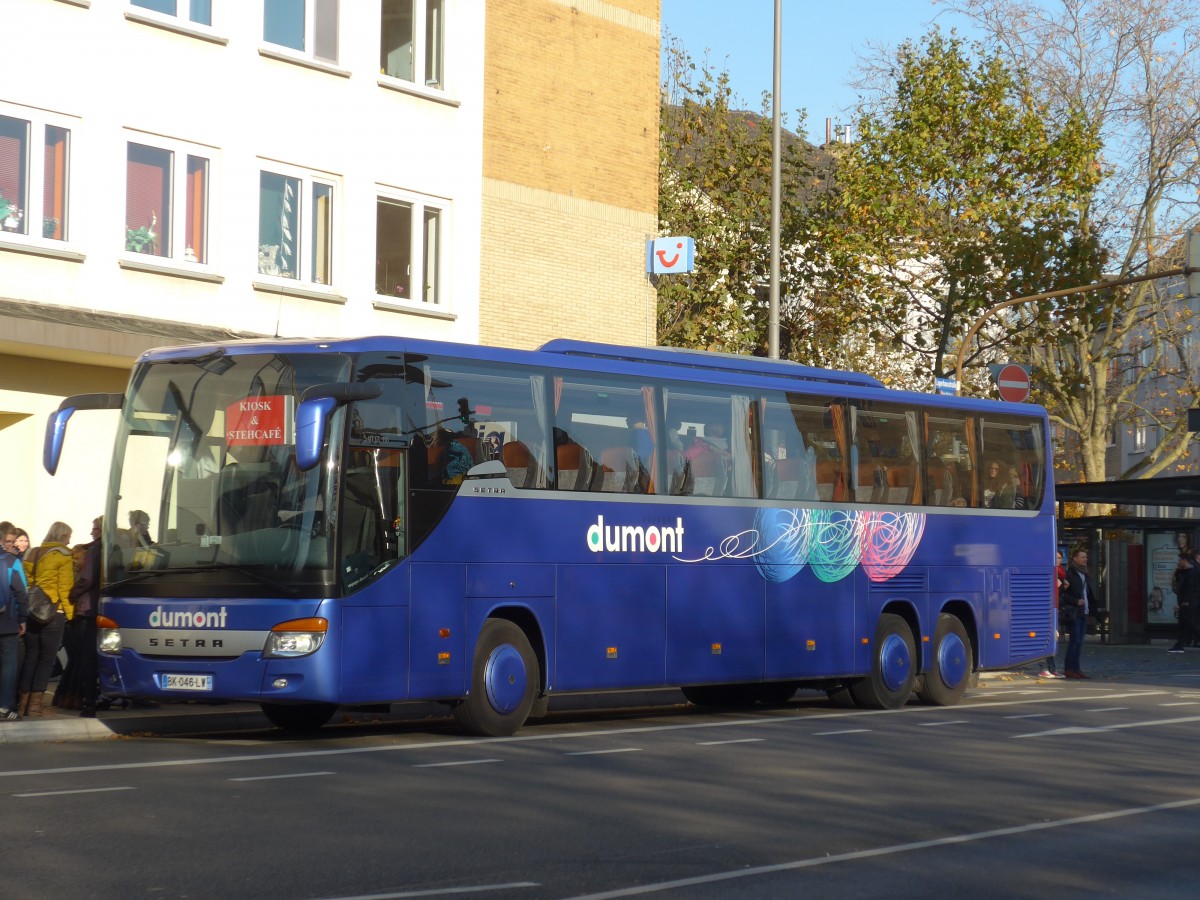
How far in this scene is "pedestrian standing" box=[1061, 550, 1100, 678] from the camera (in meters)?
28.1

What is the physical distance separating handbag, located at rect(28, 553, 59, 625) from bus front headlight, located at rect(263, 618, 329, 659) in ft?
10.1

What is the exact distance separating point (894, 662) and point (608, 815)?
10.8 metres

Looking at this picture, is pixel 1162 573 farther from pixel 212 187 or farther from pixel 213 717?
pixel 213 717

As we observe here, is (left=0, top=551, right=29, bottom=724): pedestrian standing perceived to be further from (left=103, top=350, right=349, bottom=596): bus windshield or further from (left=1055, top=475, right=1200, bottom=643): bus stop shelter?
(left=1055, top=475, right=1200, bottom=643): bus stop shelter

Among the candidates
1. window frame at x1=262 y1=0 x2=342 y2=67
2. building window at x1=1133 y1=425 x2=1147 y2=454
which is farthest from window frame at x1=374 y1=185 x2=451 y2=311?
building window at x1=1133 y1=425 x2=1147 y2=454

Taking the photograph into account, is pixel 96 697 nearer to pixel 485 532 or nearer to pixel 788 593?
pixel 485 532

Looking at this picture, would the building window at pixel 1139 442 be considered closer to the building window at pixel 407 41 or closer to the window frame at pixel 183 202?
the building window at pixel 407 41

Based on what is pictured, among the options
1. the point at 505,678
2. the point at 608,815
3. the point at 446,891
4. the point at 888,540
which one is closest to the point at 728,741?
the point at 505,678

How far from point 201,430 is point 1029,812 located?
7505mm

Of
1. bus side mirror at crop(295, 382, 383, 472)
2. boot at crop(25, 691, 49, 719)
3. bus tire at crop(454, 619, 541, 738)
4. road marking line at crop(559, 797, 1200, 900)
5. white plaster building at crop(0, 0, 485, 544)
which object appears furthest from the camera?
white plaster building at crop(0, 0, 485, 544)

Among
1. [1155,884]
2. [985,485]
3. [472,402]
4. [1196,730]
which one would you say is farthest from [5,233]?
[1155,884]

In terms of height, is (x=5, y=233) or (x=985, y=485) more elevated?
(x=5, y=233)

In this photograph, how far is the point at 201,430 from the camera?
15.4 m

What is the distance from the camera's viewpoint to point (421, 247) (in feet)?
93.3
